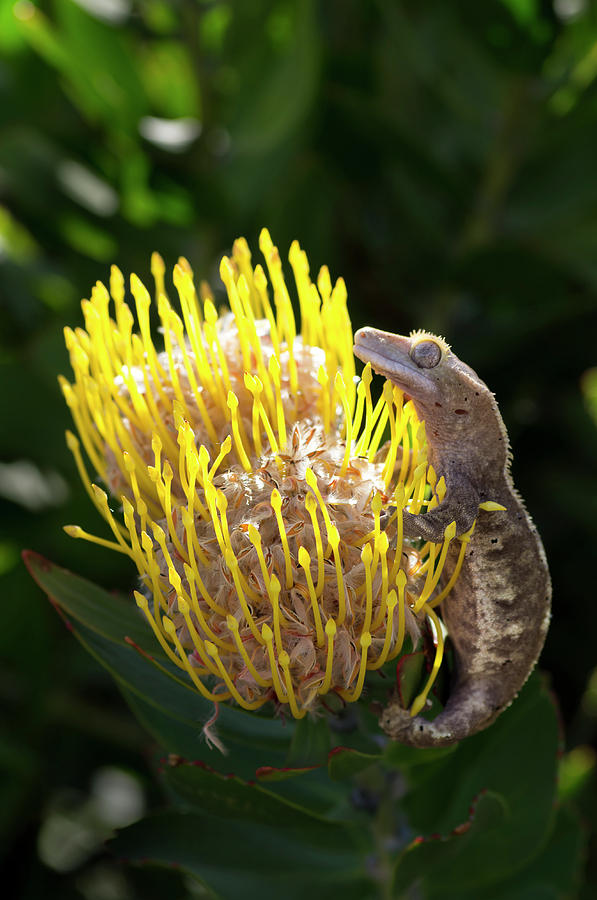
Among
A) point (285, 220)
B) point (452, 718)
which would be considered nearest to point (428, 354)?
point (452, 718)

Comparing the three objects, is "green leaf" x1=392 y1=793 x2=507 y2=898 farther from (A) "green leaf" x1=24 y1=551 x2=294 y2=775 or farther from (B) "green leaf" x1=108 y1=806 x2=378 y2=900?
(A) "green leaf" x1=24 y1=551 x2=294 y2=775

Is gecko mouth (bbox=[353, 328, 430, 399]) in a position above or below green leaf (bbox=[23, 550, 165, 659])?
above

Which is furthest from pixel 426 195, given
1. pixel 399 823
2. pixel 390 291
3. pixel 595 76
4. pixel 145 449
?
pixel 399 823

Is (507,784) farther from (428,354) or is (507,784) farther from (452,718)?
(428,354)

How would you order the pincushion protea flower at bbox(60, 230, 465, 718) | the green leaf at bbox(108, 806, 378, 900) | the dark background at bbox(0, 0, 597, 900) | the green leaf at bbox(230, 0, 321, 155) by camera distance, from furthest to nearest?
the dark background at bbox(0, 0, 597, 900), the green leaf at bbox(230, 0, 321, 155), the green leaf at bbox(108, 806, 378, 900), the pincushion protea flower at bbox(60, 230, 465, 718)

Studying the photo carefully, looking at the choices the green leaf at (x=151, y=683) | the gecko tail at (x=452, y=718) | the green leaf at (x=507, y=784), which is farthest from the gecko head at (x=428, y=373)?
the green leaf at (x=507, y=784)

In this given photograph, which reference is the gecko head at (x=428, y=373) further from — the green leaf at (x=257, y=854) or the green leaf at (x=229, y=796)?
the green leaf at (x=257, y=854)

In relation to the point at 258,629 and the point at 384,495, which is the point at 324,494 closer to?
the point at 384,495

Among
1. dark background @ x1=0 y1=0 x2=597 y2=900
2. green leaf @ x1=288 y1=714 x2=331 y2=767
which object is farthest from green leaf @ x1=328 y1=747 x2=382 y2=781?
dark background @ x1=0 y1=0 x2=597 y2=900
